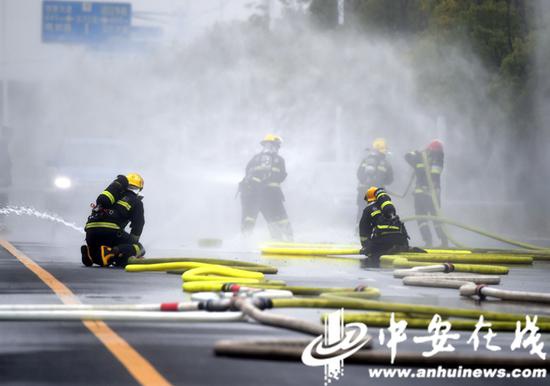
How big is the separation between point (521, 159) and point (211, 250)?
2229 centimetres

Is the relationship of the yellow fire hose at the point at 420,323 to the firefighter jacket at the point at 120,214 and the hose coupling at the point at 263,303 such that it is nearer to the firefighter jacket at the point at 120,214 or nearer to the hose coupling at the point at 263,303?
the hose coupling at the point at 263,303

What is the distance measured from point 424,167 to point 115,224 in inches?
339

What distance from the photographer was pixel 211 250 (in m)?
20.1

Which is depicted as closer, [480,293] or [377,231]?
[480,293]

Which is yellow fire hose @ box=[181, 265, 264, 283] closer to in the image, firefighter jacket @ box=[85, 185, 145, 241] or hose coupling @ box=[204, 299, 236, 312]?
firefighter jacket @ box=[85, 185, 145, 241]

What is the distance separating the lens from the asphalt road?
7.53 meters

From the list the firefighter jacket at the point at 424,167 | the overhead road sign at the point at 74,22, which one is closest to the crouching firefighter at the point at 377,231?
the firefighter jacket at the point at 424,167

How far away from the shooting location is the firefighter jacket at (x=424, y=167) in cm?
2292

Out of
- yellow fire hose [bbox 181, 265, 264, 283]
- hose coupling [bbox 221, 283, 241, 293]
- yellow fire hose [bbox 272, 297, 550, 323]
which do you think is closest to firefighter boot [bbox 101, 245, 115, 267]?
yellow fire hose [bbox 181, 265, 264, 283]

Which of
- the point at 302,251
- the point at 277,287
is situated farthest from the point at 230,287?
the point at 302,251

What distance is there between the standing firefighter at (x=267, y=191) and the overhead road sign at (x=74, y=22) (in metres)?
33.9

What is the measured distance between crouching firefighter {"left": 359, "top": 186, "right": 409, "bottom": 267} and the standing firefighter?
187 inches

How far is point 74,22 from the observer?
182 feet

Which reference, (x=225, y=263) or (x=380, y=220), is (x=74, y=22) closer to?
(x=380, y=220)
